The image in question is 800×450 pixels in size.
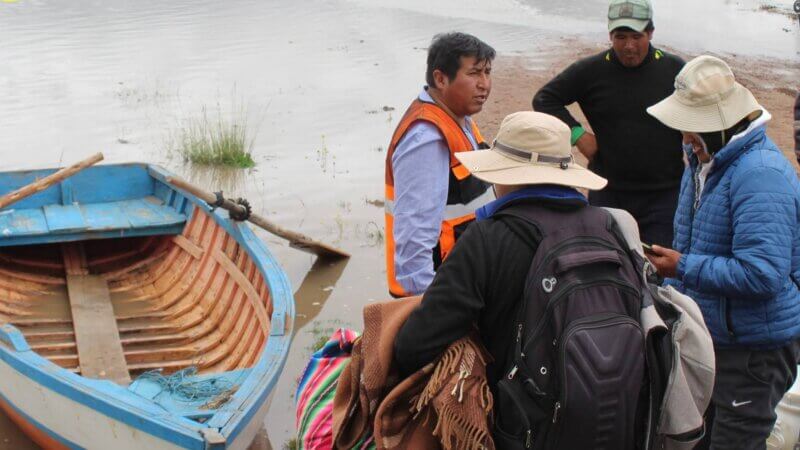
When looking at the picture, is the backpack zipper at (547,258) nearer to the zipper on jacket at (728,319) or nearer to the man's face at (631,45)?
the zipper on jacket at (728,319)

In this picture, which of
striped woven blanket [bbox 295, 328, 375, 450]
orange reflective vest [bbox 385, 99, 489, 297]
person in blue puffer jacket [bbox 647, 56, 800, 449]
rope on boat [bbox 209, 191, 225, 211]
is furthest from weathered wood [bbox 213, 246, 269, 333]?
person in blue puffer jacket [bbox 647, 56, 800, 449]

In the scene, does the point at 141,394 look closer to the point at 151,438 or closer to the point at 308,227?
the point at 151,438

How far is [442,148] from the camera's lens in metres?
3.23

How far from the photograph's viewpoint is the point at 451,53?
338 cm

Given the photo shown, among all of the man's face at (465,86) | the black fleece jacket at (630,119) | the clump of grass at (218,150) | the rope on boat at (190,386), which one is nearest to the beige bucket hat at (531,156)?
the man's face at (465,86)

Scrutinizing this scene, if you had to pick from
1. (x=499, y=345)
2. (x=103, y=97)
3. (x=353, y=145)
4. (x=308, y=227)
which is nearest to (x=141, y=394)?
(x=499, y=345)

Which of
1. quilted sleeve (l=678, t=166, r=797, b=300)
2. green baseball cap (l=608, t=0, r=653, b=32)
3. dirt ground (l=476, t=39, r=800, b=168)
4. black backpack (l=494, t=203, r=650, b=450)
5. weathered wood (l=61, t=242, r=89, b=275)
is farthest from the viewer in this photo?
dirt ground (l=476, t=39, r=800, b=168)

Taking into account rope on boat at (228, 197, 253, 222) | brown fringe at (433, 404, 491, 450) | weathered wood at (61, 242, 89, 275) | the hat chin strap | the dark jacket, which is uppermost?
the hat chin strap

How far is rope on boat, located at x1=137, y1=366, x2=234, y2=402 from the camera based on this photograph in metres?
4.83

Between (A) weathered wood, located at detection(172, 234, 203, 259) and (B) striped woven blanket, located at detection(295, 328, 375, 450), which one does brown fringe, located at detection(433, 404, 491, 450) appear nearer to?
(B) striped woven blanket, located at detection(295, 328, 375, 450)

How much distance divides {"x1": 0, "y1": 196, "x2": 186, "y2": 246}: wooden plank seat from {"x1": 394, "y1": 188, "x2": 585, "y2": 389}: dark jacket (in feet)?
17.1

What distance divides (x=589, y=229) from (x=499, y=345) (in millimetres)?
349

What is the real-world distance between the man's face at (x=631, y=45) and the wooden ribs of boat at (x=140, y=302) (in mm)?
2502

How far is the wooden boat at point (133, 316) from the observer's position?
14.1 ft
